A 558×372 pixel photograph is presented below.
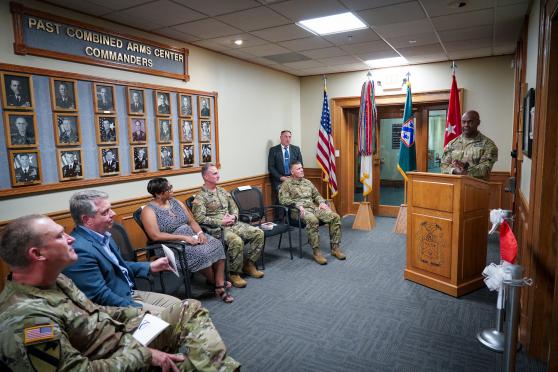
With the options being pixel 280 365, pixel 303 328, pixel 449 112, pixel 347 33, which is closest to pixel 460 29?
pixel 347 33

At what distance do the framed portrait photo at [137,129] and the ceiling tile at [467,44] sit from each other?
394 centimetres

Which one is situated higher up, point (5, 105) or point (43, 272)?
point (5, 105)

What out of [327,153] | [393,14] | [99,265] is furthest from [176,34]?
[327,153]

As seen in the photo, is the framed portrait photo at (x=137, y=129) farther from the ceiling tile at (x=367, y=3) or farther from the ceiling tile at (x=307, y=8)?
the ceiling tile at (x=367, y=3)

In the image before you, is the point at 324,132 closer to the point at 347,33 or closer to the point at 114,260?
the point at 347,33

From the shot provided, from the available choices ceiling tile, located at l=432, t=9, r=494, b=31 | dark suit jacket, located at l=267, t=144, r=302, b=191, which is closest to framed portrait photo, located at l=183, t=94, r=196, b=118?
dark suit jacket, located at l=267, t=144, r=302, b=191

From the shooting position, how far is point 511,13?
369 cm

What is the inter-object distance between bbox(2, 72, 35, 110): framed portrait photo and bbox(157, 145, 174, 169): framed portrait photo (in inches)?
56.4

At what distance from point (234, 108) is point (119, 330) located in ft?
13.9

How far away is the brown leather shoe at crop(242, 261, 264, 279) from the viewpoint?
3.97 metres

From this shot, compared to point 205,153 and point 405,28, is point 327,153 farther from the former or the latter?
point 405,28

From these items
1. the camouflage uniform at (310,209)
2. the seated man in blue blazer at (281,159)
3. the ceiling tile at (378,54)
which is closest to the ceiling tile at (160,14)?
the camouflage uniform at (310,209)

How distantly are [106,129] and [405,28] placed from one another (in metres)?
3.39

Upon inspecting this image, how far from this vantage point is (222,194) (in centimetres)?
410
